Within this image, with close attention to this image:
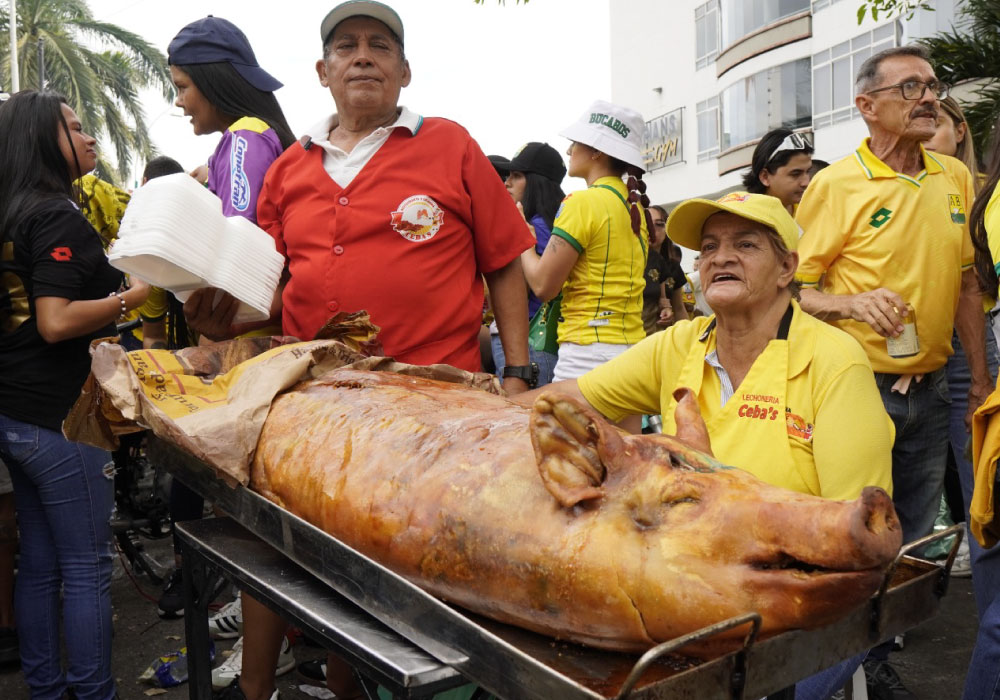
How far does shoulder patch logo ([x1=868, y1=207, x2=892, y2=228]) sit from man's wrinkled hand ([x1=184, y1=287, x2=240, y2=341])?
2212mm

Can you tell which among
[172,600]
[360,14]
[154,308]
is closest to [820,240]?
[360,14]

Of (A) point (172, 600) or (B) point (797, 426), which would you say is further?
(A) point (172, 600)

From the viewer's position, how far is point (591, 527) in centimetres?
139

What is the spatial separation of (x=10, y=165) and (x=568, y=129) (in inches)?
91.3

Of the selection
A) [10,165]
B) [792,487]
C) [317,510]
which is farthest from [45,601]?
[792,487]

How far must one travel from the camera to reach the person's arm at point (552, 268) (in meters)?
3.94

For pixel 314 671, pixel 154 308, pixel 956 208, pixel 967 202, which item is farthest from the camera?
pixel 154 308

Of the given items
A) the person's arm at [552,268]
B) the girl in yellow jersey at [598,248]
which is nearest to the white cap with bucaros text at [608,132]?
the girl in yellow jersey at [598,248]

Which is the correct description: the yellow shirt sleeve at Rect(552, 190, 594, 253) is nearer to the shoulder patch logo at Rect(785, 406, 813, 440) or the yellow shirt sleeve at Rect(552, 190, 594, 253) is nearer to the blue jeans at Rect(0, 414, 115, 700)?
the shoulder patch logo at Rect(785, 406, 813, 440)

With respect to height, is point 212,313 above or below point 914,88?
below

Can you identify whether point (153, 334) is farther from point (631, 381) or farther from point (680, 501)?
point (680, 501)

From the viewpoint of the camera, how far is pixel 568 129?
407 centimetres

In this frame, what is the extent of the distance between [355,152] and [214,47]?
0.83 metres

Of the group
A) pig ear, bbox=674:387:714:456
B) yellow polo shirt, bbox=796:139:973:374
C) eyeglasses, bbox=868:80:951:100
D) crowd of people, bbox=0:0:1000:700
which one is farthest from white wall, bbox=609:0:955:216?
pig ear, bbox=674:387:714:456
